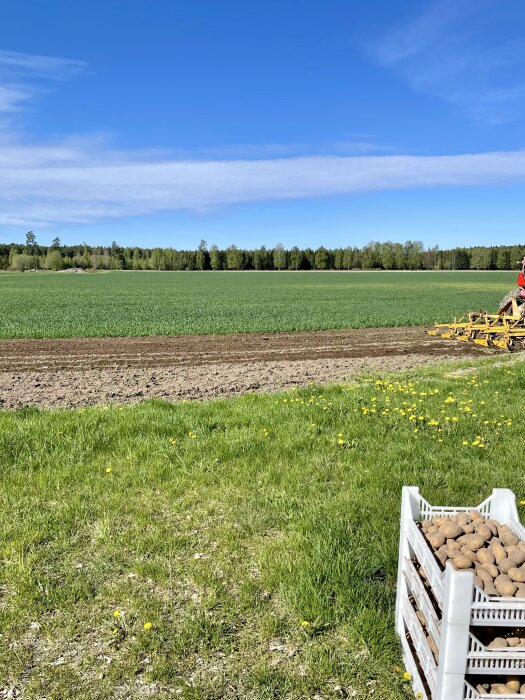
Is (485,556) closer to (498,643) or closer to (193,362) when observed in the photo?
(498,643)

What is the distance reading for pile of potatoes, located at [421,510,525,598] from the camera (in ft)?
8.57

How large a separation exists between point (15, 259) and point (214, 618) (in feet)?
499

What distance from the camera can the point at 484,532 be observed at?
9.84ft

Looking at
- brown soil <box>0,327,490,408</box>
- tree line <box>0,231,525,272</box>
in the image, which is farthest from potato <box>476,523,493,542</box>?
tree line <box>0,231,525,272</box>

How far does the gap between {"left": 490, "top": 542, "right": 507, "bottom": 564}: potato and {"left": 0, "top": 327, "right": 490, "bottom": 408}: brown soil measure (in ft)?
26.5

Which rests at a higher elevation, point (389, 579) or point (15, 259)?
point (15, 259)

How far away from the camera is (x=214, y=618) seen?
3.56 m

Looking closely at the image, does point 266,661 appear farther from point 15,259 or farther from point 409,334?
point 15,259

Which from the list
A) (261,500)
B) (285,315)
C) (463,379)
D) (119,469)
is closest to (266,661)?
(261,500)

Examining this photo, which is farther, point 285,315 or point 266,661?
point 285,315

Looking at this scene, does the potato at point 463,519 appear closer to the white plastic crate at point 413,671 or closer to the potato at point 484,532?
the potato at point 484,532

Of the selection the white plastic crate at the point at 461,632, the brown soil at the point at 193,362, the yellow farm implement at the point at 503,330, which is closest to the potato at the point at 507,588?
the white plastic crate at the point at 461,632

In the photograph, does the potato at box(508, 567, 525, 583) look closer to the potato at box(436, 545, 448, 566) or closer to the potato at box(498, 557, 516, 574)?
the potato at box(498, 557, 516, 574)

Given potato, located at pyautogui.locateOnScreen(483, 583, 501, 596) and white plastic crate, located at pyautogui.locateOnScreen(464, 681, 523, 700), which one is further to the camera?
potato, located at pyautogui.locateOnScreen(483, 583, 501, 596)
